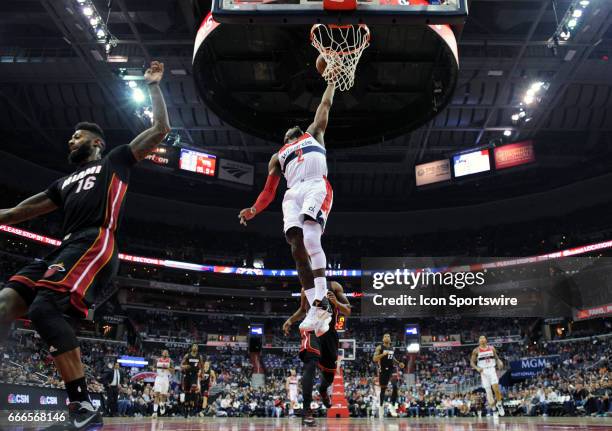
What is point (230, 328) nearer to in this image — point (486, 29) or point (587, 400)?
point (587, 400)

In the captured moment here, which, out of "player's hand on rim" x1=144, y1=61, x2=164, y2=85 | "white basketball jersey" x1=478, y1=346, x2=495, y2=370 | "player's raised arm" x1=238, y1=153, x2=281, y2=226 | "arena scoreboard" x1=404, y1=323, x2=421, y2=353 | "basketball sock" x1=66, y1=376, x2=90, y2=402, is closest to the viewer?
"basketball sock" x1=66, y1=376, x2=90, y2=402

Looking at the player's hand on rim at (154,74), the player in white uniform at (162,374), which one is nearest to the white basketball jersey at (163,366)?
the player in white uniform at (162,374)

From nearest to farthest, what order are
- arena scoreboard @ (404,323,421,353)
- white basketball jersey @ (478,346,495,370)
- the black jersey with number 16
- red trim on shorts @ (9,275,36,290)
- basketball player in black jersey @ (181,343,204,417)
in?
red trim on shorts @ (9,275,36,290) < the black jersey with number 16 < white basketball jersey @ (478,346,495,370) < basketball player in black jersey @ (181,343,204,417) < arena scoreboard @ (404,323,421,353)

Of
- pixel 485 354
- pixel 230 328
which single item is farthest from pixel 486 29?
pixel 230 328

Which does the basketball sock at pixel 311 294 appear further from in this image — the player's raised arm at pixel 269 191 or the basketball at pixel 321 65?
the basketball at pixel 321 65

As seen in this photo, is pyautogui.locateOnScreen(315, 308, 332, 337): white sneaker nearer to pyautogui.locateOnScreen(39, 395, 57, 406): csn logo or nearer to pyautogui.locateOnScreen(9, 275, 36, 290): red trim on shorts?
pyautogui.locateOnScreen(9, 275, 36, 290): red trim on shorts

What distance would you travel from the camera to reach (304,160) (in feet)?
16.7

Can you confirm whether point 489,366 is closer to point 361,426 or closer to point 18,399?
point 361,426

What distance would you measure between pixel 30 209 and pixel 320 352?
3.87 m

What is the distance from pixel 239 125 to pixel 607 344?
76.2 ft

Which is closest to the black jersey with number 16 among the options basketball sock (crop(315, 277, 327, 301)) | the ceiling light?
basketball sock (crop(315, 277, 327, 301))

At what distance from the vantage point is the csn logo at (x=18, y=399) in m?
10.7

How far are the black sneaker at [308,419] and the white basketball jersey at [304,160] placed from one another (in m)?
2.53

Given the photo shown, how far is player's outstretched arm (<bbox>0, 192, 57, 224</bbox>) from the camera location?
11.4 ft
